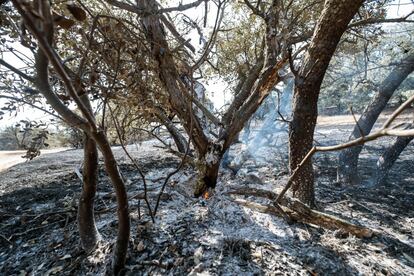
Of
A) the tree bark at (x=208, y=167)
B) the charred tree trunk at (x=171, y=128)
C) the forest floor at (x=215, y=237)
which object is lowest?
the forest floor at (x=215, y=237)

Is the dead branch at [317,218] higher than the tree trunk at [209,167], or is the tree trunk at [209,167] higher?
the tree trunk at [209,167]

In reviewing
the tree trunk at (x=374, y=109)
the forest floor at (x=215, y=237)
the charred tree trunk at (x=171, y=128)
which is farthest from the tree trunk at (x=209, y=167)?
the tree trunk at (x=374, y=109)

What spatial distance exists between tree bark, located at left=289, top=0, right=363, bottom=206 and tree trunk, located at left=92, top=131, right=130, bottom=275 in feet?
6.10

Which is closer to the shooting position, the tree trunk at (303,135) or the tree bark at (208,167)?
the tree trunk at (303,135)

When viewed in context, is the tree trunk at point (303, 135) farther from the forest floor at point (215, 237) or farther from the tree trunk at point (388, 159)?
the tree trunk at point (388, 159)

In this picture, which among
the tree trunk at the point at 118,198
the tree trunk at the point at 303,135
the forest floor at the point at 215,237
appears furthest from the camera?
the tree trunk at the point at 303,135

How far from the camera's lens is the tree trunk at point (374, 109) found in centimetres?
338

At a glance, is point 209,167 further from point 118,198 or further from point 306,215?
point 118,198

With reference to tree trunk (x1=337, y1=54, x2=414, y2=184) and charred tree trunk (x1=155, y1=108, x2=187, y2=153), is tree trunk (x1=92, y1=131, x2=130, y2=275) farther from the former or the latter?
tree trunk (x1=337, y1=54, x2=414, y2=184)

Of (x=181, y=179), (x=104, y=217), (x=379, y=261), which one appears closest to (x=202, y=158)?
(x=181, y=179)

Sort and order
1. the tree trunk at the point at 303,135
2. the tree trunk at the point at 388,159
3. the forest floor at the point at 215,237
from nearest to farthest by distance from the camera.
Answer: the forest floor at the point at 215,237
the tree trunk at the point at 303,135
the tree trunk at the point at 388,159

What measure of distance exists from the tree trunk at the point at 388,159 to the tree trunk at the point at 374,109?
12.8 inches

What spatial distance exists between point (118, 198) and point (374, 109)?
12.4 feet

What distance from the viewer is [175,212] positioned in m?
2.73
